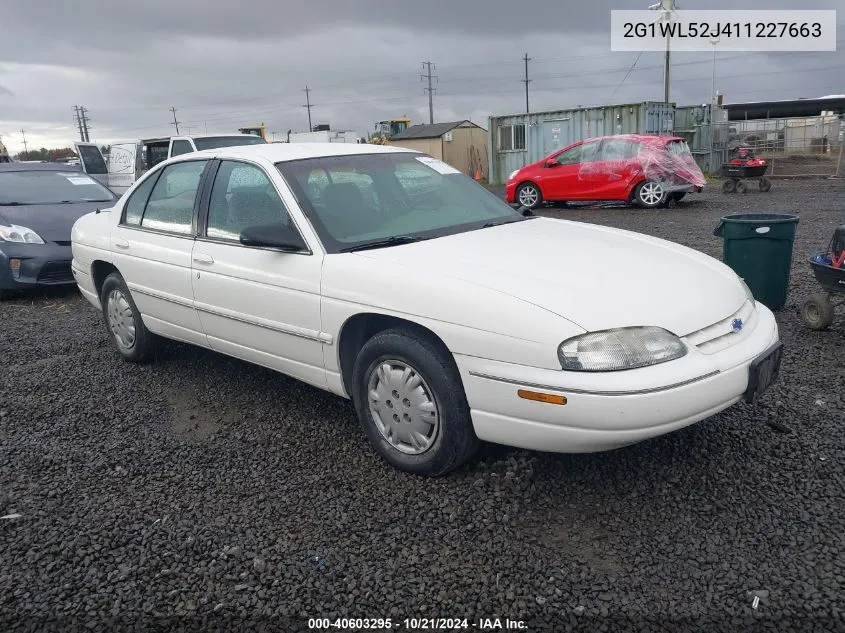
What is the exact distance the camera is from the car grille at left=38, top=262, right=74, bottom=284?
8.02 metres

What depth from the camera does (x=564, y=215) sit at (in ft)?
50.0

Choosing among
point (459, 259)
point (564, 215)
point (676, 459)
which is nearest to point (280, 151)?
point (459, 259)

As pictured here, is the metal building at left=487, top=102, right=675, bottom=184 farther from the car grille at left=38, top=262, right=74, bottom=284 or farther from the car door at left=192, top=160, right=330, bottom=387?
the car door at left=192, top=160, right=330, bottom=387

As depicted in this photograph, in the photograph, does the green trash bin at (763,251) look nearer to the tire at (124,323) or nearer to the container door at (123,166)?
the tire at (124,323)

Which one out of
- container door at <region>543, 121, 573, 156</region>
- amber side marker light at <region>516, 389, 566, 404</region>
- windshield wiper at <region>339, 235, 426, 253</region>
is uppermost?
container door at <region>543, 121, 573, 156</region>

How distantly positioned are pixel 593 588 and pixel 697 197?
16.8m

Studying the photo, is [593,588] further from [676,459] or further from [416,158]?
[416,158]

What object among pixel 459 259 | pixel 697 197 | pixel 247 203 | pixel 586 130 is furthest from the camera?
pixel 586 130

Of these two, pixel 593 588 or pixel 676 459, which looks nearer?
pixel 593 588

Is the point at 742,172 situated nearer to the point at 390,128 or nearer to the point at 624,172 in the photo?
the point at 624,172

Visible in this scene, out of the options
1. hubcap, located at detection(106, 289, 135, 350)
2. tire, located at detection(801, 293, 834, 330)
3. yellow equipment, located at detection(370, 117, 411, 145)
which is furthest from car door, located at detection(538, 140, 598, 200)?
yellow equipment, located at detection(370, 117, 411, 145)

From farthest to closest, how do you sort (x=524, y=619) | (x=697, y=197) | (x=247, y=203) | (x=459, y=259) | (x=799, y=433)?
(x=697, y=197), (x=247, y=203), (x=799, y=433), (x=459, y=259), (x=524, y=619)

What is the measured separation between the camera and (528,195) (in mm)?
16859

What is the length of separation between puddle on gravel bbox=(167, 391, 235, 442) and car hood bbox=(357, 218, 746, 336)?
151cm
